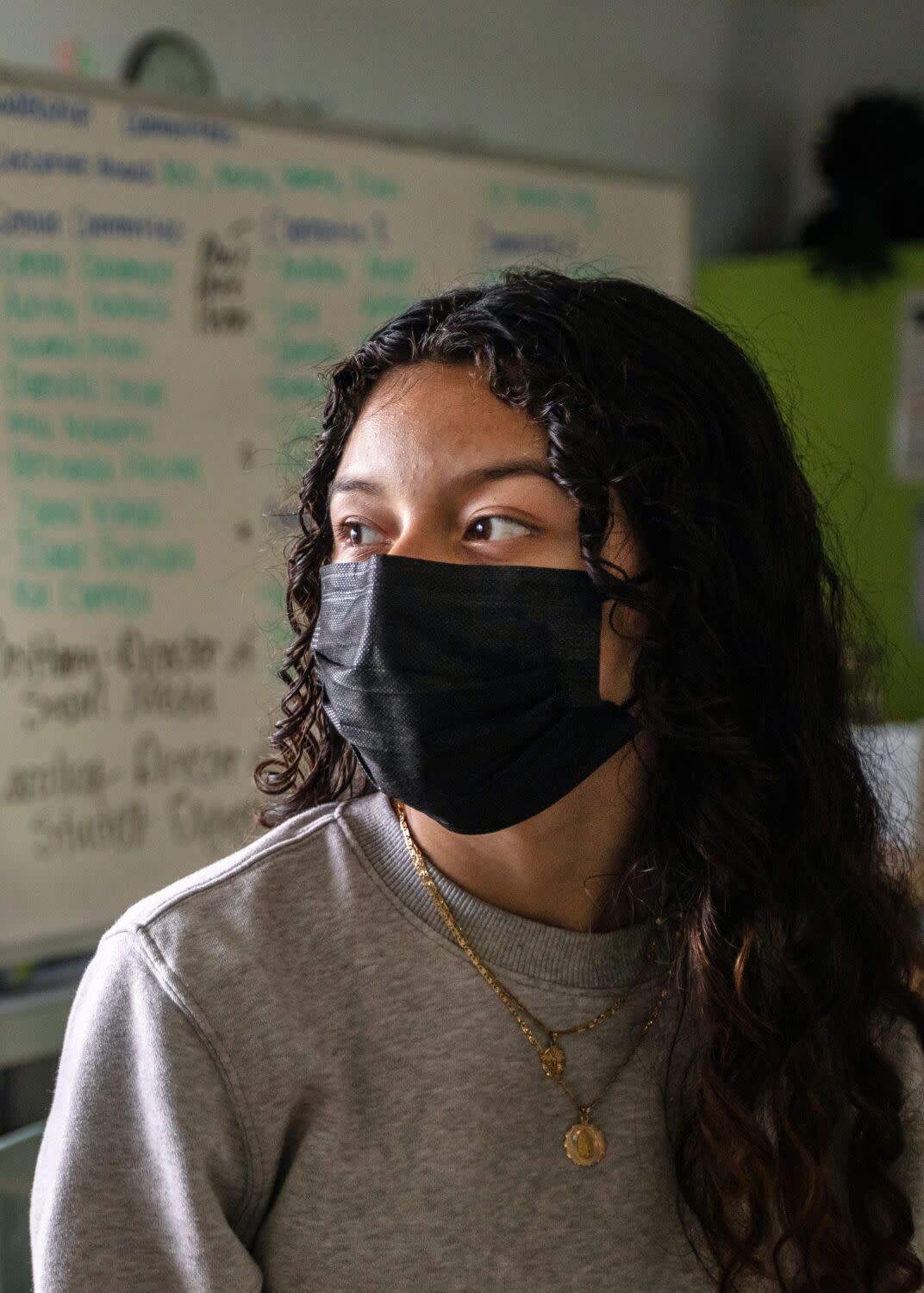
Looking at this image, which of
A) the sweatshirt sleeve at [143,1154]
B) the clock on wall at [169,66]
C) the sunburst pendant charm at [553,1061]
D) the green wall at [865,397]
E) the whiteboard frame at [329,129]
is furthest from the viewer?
the green wall at [865,397]

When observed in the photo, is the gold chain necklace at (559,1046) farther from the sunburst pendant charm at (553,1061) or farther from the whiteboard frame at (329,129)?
the whiteboard frame at (329,129)

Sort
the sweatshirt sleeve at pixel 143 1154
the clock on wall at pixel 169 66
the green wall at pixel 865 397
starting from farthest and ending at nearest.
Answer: the green wall at pixel 865 397
the clock on wall at pixel 169 66
the sweatshirt sleeve at pixel 143 1154

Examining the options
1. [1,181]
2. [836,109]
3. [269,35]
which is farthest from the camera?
[836,109]

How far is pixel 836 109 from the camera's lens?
133 inches

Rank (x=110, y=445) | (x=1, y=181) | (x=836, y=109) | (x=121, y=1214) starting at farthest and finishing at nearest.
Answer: (x=836, y=109) → (x=110, y=445) → (x=1, y=181) → (x=121, y=1214)

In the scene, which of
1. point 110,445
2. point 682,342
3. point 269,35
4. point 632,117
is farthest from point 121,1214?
point 632,117

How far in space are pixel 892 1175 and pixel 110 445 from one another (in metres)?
1.53

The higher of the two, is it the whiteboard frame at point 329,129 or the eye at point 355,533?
the whiteboard frame at point 329,129

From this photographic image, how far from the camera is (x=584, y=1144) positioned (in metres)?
0.90

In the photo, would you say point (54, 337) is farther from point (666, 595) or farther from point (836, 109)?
point (836, 109)

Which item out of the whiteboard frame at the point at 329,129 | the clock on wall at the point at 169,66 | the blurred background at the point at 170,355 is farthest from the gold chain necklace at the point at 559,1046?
the clock on wall at the point at 169,66

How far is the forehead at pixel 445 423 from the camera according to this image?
848 millimetres

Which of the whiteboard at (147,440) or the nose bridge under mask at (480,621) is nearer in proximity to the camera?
the nose bridge under mask at (480,621)

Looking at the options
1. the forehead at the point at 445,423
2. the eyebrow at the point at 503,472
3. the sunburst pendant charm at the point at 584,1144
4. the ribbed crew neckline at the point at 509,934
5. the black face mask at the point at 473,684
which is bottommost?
the sunburst pendant charm at the point at 584,1144
